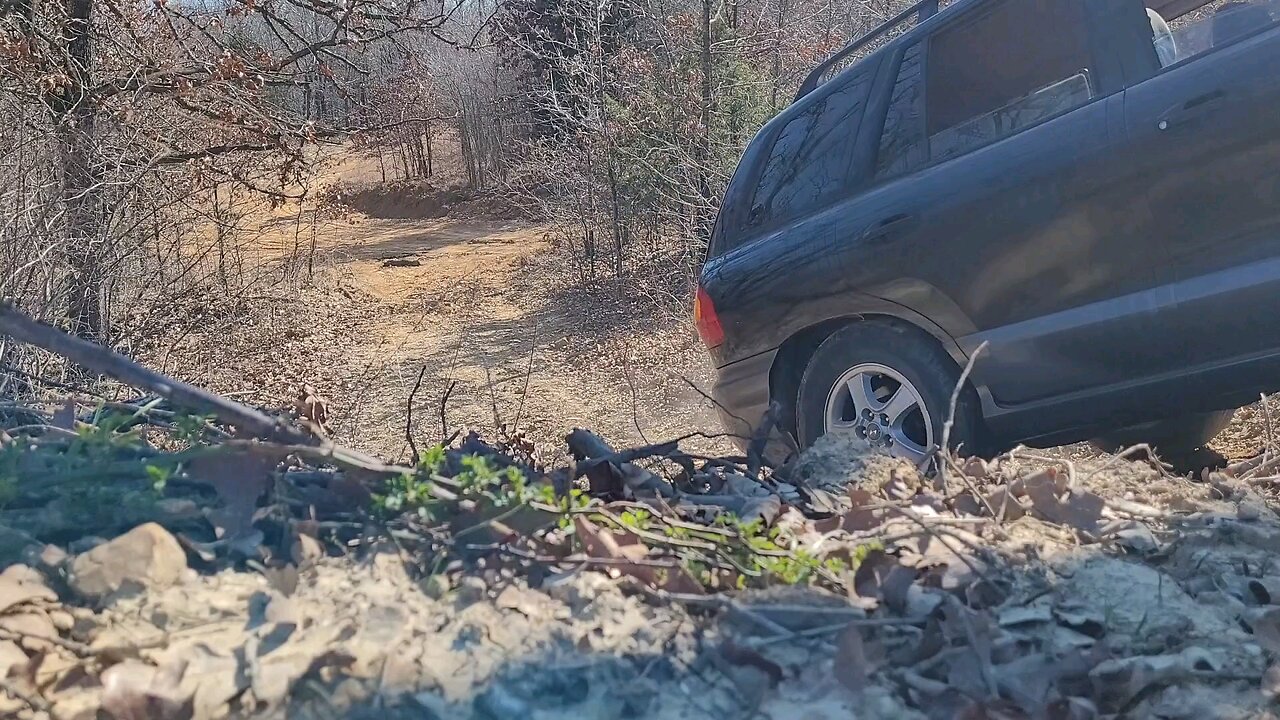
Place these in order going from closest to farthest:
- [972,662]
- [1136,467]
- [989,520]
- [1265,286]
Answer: [972,662], [989,520], [1265,286], [1136,467]

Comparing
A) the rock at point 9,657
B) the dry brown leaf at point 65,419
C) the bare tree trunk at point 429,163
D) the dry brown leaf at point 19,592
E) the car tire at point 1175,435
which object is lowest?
the car tire at point 1175,435

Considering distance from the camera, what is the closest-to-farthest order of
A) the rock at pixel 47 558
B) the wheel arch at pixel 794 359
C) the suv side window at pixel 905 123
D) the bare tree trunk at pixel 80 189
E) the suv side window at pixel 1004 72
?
the rock at pixel 47 558 → the suv side window at pixel 1004 72 → the suv side window at pixel 905 123 → the wheel arch at pixel 794 359 → the bare tree trunk at pixel 80 189

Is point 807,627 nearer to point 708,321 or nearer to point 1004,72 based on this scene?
point 1004,72

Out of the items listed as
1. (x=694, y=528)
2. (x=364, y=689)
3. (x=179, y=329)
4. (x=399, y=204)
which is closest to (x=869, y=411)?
(x=694, y=528)

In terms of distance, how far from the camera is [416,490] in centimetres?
223

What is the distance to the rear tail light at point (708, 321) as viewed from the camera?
4691 millimetres

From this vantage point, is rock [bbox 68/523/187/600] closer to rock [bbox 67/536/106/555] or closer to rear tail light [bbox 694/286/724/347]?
rock [bbox 67/536/106/555]

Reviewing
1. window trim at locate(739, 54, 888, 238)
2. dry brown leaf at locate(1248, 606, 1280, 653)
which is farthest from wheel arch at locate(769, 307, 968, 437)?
dry brown leaf at locate(1248, 606, 1280, 653)

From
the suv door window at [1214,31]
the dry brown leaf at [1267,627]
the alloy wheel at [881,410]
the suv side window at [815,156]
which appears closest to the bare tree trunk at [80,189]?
the suv side window at [815,156]

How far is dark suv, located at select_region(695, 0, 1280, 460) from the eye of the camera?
3.06m

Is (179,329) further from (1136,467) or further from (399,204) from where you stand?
(399,204)

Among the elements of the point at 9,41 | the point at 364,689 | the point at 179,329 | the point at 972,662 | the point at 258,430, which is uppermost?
the point at 9,41

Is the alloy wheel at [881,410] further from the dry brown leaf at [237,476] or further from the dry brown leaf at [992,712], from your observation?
the dry brown leaf at [237,476]

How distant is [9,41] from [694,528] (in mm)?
7323
